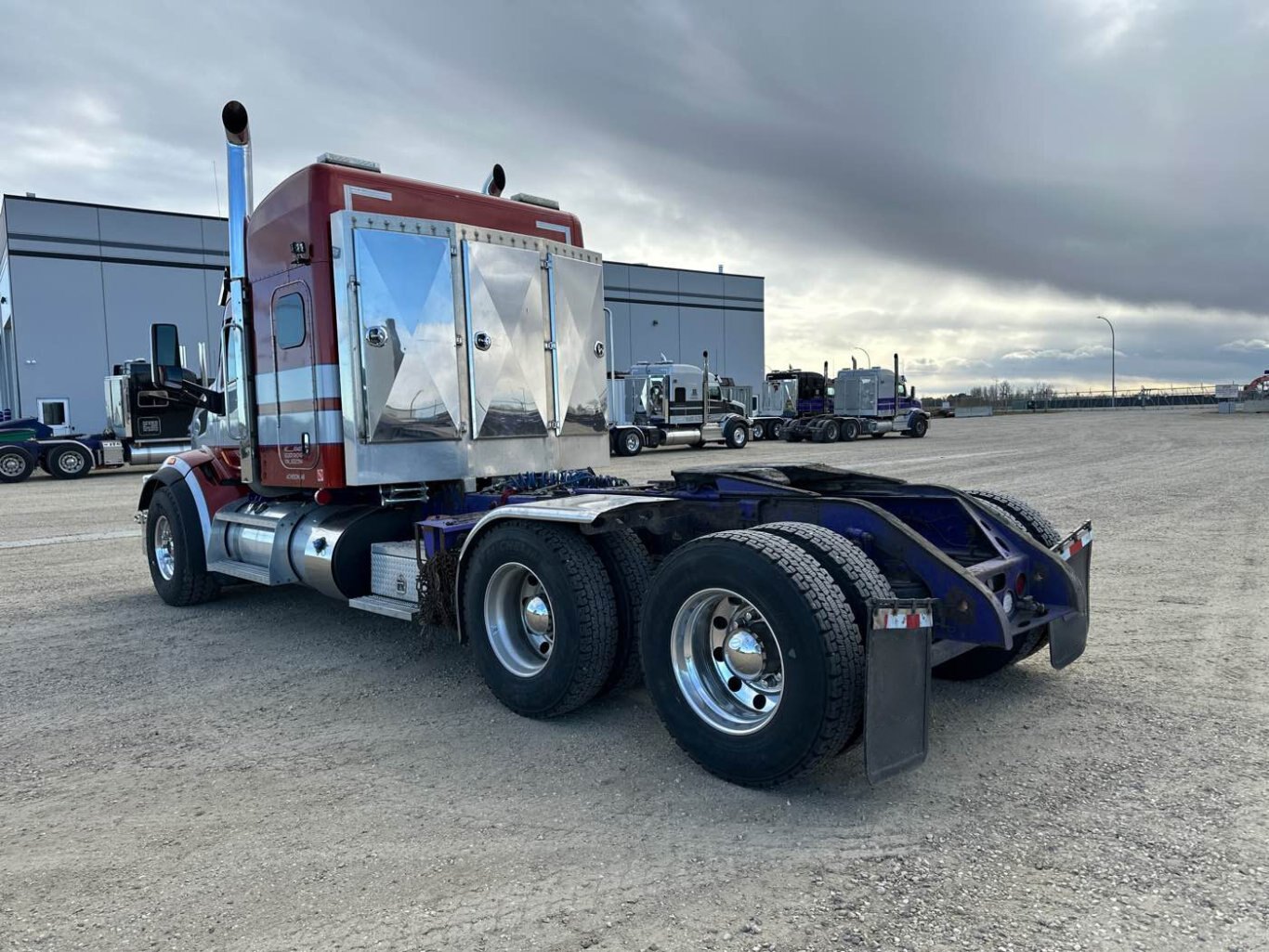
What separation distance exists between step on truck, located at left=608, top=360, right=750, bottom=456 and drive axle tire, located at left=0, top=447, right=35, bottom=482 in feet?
54.7

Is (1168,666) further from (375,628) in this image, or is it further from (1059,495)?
(1059,495)

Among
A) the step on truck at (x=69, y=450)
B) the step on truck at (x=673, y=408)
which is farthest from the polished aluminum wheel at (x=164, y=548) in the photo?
the step on truck at (x=673, y=408)

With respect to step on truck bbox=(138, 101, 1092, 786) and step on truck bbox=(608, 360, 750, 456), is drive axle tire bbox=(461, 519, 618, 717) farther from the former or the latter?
step on truck bbox=(608, 360, 750, 456)

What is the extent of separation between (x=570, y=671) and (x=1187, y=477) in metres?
16.3

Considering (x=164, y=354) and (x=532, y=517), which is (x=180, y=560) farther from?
(x=532, y=517)

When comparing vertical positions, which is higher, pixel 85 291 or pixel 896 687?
pixel 85 291

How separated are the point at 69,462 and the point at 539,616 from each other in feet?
77.0

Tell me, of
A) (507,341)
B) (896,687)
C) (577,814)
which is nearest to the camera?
(896,687)

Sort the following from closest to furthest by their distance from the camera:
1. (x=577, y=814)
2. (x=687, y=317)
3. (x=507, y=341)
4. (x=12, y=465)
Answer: (x=577, y=814) < (x=507, y=341) < (x=12, y=465) < (x=687, y=317)

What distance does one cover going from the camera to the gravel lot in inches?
109

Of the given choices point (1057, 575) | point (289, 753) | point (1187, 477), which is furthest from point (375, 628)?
point (1187, 477)

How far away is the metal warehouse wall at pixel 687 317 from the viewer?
52.6 metres

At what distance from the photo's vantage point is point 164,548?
7824 millimetres

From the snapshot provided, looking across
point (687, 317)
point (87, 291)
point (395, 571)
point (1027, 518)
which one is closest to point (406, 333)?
point (395, 571)
